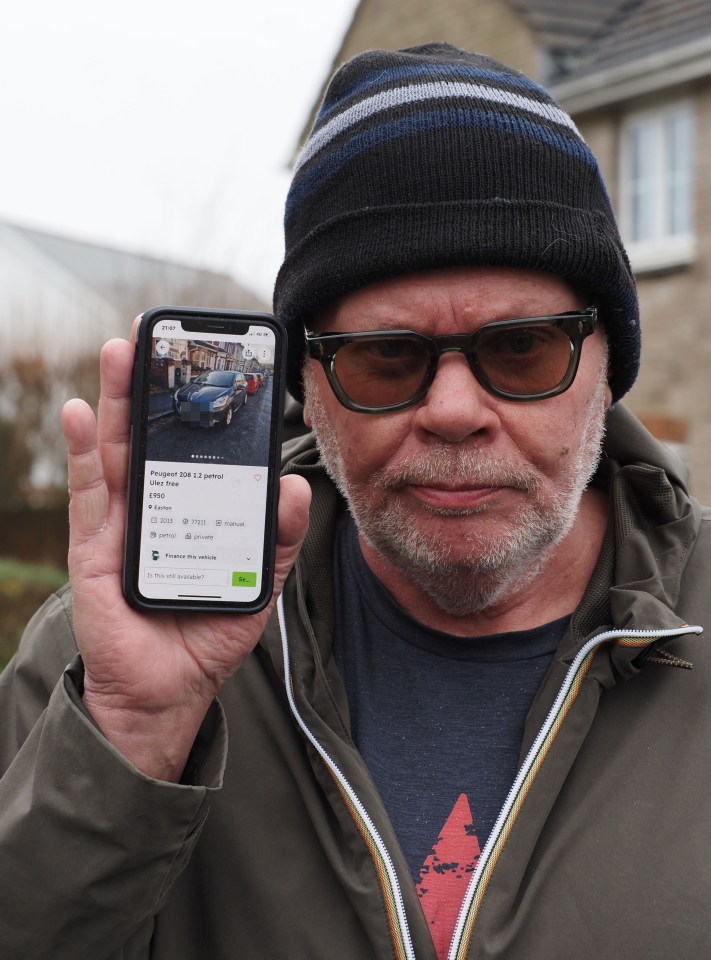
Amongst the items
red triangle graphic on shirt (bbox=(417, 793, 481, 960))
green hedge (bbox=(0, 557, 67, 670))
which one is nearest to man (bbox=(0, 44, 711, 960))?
red triangle graphic on shirt (bbox=(417, 793, 481, 960))

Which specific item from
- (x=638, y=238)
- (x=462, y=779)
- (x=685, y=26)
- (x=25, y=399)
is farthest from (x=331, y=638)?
(x=25, y=399)

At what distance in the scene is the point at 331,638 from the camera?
2.06 metres

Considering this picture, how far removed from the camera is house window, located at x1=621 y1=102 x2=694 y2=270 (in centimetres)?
1086

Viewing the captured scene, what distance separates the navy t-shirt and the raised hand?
1.42 ft

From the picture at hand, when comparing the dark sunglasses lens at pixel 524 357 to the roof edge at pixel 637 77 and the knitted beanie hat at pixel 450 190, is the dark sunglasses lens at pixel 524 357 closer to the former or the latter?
the knitted beanie hat at pixel 450 190

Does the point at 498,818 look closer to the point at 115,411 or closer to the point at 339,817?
the point at 339,817

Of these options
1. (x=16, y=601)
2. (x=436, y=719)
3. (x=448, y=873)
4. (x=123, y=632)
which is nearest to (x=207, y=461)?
(x=123, y=632)

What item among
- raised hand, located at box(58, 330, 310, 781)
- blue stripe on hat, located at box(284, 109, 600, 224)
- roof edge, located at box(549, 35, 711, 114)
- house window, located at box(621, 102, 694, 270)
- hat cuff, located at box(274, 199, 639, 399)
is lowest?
raised hand, located at box(58, 330, 310, 781)

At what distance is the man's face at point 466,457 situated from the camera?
6.40 ft

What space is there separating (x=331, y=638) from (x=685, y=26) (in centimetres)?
1115

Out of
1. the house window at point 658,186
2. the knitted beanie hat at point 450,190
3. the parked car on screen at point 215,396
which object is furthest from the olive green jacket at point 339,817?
Result: the house window at point 658,186

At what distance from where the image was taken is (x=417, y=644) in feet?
6.82

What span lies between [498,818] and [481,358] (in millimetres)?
847

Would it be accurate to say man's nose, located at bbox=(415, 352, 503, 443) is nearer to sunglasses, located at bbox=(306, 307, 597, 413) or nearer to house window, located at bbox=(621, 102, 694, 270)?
sunglasses, located at bbox=(306, 307, 597, 413)
